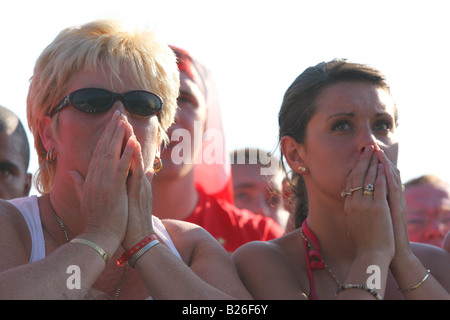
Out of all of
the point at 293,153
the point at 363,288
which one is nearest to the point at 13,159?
the point at 293,153

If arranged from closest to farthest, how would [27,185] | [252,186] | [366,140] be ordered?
[366,140]
[27,185]
[252,186]

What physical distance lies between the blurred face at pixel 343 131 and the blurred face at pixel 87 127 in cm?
93

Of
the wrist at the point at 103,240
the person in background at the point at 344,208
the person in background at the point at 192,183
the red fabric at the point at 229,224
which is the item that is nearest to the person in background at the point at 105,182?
the wrist at the point at 103,240

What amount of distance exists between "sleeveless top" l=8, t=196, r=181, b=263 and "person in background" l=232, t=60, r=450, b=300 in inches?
16.8

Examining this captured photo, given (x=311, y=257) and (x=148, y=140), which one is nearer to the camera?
(x=148, y=140)

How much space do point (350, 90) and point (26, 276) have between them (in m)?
1.98

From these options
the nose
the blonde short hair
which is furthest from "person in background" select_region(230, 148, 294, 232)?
the blonde short hair

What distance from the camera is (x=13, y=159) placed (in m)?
4.45

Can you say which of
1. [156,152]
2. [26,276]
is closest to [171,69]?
[156,152]

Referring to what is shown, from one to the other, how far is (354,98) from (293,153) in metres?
0.49

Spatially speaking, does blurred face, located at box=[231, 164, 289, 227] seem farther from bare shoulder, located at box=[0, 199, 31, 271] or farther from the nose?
bare shoulder, located at box=[0, 199, 31, 271]

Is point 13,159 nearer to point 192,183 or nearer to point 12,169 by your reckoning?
point 12,169

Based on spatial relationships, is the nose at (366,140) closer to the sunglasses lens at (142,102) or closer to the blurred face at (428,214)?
the sunglasses lens at (142,102)

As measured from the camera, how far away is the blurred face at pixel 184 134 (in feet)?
15.4
